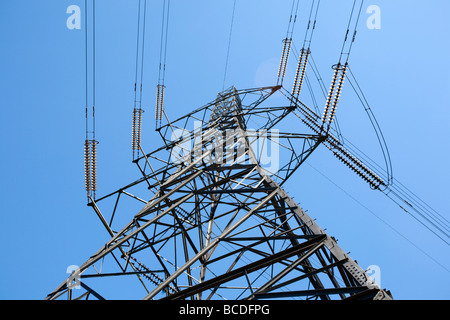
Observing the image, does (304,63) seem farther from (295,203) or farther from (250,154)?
(295,203)

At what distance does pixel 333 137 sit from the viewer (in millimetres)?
12969

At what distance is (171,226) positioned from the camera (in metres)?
11.1

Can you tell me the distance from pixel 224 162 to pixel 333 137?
3736 mm

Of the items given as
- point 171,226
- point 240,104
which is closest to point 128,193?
point 171,226

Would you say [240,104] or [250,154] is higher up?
[240,104]
